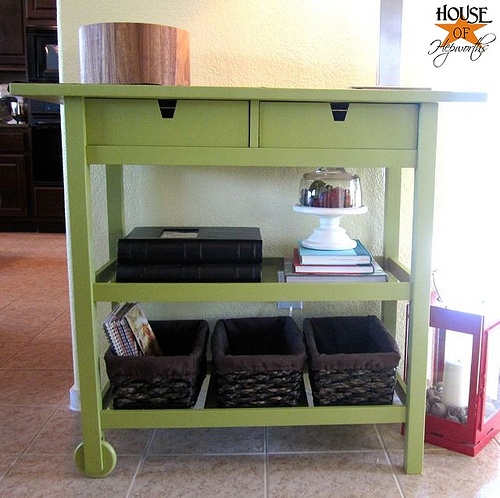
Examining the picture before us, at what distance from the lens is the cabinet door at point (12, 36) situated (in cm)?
487

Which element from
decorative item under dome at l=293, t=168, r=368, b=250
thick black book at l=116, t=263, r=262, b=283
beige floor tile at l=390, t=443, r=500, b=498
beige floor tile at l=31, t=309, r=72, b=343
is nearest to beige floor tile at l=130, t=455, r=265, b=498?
beige floor tile at l=390, t=443, r=500, b=498

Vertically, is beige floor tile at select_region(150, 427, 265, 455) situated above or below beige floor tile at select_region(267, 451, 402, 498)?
below

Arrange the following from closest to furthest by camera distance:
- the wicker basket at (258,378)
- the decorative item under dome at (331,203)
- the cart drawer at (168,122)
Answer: the cart drawer at (168,122) → the wicker basket at (258,378) → the decorative item under dome at (331,203)

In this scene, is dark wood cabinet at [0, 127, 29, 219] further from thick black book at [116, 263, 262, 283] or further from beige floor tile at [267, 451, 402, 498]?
beige floor tile at [267, 451, 402, 498]

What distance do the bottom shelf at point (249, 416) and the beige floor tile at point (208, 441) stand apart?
16cm

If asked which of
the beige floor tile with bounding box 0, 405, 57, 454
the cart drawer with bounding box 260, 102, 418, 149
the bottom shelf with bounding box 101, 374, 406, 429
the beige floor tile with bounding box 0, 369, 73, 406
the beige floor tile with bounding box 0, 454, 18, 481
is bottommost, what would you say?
the beige floor tile with bounding box 0, 369, 73, 406

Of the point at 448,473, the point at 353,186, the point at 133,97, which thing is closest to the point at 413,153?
the point at 353,186

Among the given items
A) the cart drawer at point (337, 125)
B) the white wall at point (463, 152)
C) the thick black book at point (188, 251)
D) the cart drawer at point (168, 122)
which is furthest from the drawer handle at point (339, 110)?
the white wall at point (463, 152)

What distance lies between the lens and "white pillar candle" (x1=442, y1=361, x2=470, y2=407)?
4.89 feet

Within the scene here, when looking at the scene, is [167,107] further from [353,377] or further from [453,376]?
[453,376]

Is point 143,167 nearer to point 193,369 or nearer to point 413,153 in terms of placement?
point 193,369

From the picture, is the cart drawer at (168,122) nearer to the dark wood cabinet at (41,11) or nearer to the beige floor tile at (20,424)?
the beige floor tile at (20,424)

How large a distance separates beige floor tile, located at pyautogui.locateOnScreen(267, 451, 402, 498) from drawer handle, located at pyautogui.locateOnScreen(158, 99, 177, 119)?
850mm

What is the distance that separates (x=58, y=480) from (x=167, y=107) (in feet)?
2.89
